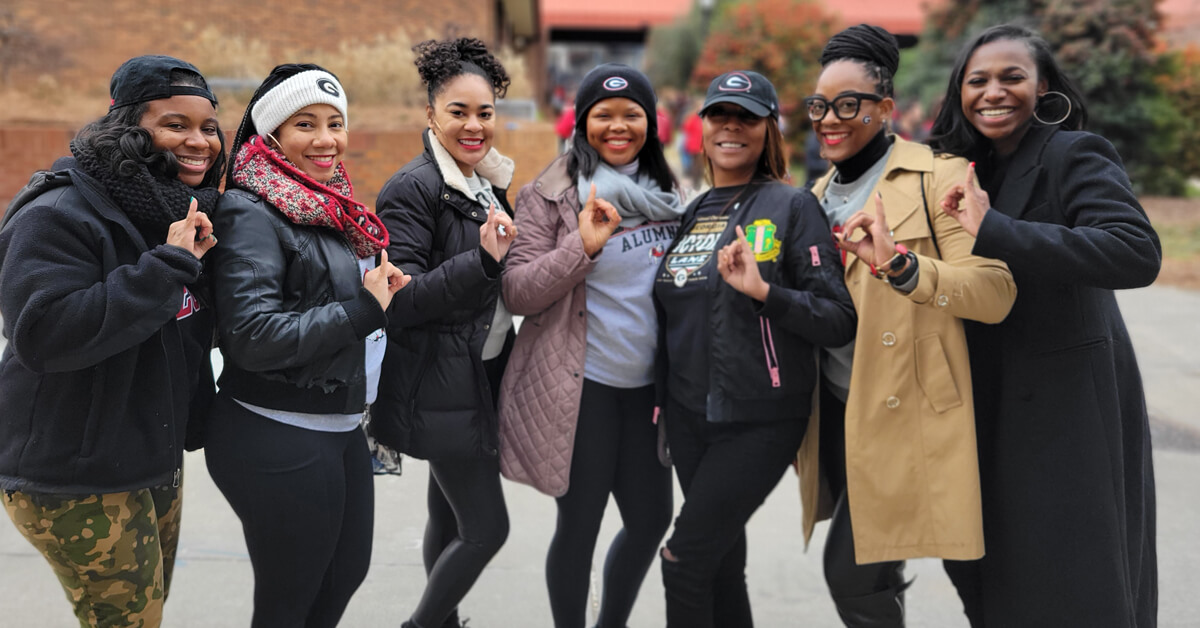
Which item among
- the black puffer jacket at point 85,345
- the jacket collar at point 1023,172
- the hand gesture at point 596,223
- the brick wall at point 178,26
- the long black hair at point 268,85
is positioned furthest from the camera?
the brick wall at point 178,26

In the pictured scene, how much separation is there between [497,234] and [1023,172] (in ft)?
4.95

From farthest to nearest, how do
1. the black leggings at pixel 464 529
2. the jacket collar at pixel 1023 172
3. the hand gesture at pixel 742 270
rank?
the black leggings at pixel 464 529, the hand gesture at pixel 742 270, the jacket collar at pixel 1023 172

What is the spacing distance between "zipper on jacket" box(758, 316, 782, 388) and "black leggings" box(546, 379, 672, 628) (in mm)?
441

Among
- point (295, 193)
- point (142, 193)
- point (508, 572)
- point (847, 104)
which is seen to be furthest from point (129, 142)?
point (508, 572)

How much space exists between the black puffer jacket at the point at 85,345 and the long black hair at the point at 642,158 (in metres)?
1.29

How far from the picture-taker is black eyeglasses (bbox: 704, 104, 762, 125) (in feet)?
9.61

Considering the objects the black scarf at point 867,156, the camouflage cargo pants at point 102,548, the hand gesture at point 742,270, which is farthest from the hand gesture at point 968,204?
the camouflage cargo pants at point 102,548

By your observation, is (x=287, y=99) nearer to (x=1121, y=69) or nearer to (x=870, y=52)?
(x=870, y=52)

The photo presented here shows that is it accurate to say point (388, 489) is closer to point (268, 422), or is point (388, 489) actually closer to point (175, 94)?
point (268, 422)

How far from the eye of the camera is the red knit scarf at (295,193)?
91.6 inches

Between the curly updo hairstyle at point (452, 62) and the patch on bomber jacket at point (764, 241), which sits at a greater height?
the curly updo hairstyle at point (452, 62)

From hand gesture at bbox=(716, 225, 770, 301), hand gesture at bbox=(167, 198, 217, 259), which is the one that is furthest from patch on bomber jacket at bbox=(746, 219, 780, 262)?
hand gesture at bbox=(167, 198, 217, 259)

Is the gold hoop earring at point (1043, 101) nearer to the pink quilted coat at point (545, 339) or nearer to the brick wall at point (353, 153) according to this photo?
the pink quilted coat at point (545, 339)

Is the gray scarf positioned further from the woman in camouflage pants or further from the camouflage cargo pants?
the camouflage cargo pants
